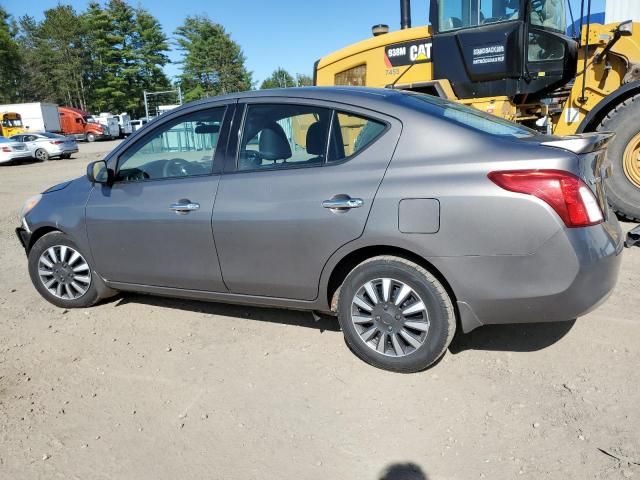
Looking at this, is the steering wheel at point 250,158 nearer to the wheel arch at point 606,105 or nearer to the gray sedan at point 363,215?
the gray sedan at point 363,215

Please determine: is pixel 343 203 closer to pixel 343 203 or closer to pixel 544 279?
pixel 343 203

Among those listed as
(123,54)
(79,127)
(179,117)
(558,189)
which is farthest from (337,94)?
(123,54)

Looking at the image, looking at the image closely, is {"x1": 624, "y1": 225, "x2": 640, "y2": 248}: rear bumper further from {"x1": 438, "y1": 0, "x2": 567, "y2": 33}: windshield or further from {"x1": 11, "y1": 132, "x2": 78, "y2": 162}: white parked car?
{"x1": 11, "y1": 132, "x2": 78, "y2": 162}: white parked car

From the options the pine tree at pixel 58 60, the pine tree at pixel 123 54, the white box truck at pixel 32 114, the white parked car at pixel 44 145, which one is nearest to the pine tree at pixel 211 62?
the pine tree at pixel 123 54

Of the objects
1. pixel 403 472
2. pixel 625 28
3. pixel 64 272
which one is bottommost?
pixel 403 472

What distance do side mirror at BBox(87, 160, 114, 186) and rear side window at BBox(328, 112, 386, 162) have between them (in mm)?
1854

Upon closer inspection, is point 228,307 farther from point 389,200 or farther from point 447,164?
point 447,164

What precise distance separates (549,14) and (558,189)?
5452 millimetres

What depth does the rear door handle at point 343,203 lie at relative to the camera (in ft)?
9.93

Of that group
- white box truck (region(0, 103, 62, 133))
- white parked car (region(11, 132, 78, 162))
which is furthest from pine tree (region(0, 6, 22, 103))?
white parked car (region(11, 132, 78, 162))

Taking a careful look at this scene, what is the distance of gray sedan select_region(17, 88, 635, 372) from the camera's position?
8.90 ft

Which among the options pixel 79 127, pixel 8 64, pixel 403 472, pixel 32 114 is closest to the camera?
pixel 403 472

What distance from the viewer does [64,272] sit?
4.38m

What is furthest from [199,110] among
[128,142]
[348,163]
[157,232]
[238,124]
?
[348,163]
